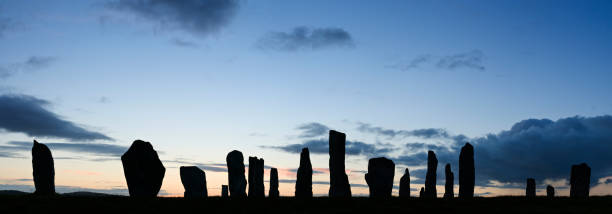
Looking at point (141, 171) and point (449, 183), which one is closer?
point (141, 171)

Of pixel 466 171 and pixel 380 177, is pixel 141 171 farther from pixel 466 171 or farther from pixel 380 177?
pixel 466 171

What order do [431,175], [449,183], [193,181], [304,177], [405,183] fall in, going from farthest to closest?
[405,183] < [449,183] < [431,175] < [193,181] < [304,177]

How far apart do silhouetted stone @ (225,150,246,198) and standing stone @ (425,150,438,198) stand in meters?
13.4

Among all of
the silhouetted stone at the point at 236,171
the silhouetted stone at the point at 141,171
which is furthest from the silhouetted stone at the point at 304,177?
the silhouetted stone at the point at 141,171

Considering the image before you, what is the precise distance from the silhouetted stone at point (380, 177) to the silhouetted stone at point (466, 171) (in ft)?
16.7

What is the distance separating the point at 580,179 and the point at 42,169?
3527 centimetres

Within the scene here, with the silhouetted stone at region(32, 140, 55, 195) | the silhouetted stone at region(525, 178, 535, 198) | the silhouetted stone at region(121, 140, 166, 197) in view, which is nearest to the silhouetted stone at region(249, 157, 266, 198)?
the silhouetted stone at region(121, 140, 166, 197)

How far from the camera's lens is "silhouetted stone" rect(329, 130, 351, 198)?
3647 centimetres

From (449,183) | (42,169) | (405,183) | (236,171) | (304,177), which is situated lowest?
(42,169)

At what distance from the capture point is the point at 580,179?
41.9m

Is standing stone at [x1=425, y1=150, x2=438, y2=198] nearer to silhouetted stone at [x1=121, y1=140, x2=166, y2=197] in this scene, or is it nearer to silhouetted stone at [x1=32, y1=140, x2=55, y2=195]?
silhouetted stone at [x1=121, y1=140, x2=166, y2=197]

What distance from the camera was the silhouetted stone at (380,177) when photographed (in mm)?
37938

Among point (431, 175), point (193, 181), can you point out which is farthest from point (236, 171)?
point (431, 175)

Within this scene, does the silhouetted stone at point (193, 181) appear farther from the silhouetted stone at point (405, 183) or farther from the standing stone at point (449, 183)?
the standing stone at point (449, 183)
